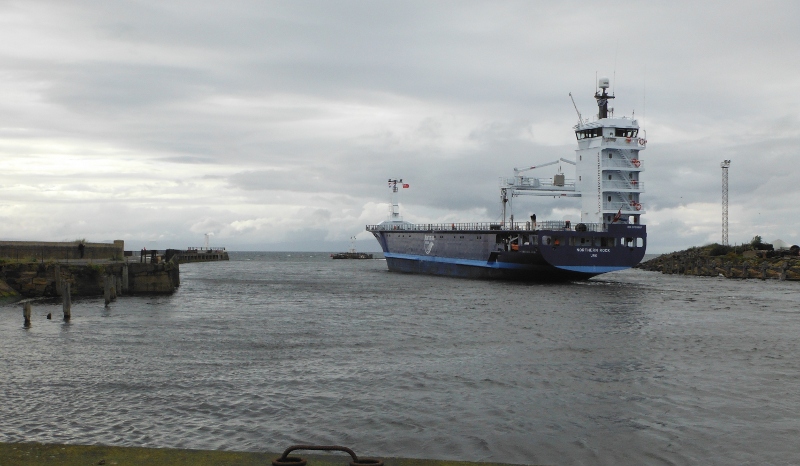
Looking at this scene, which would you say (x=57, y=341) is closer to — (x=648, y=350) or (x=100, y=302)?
(x=100, y=302)

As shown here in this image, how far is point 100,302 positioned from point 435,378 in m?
29.2

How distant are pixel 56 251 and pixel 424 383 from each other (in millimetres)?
43007

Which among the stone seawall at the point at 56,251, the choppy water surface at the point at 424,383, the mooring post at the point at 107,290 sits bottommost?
the choppy water surface at the point at 424,383

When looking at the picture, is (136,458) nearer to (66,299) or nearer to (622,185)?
(66,299)

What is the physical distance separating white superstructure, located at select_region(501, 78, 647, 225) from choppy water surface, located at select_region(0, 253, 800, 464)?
77.2ft

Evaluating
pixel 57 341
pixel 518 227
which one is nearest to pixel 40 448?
pixel 57 341

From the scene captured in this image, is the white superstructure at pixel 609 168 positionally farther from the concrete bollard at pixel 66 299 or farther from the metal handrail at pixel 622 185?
the concrete bollard at pixel 66 299

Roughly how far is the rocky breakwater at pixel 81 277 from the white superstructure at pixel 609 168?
3679 centimetres

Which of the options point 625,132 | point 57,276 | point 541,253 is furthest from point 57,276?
point 625,132

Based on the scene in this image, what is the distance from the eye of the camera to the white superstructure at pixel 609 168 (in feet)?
190

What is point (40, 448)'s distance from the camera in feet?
25.3

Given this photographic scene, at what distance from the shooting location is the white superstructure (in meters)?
58.0

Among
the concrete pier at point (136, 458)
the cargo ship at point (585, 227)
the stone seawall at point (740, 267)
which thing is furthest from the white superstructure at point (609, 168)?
the concrete pier at point (136, 458)

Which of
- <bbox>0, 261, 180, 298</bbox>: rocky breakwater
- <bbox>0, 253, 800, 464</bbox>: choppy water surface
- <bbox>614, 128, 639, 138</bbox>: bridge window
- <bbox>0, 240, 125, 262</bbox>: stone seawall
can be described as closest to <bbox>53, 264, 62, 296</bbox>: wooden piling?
<bbox>0, 261, 180, 298</bbox>: rocky breakwater
